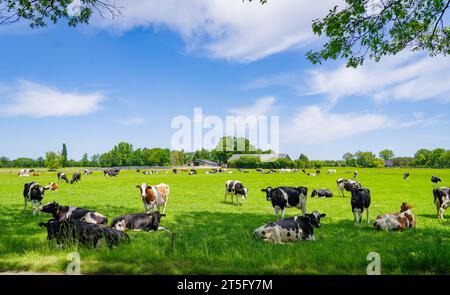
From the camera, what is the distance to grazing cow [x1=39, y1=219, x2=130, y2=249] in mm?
8969

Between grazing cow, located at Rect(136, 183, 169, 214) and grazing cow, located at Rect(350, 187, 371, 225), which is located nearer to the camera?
grazing cow, located at Rect(350, 187, 371, 225)

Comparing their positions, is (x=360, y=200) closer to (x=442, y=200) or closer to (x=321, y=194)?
(x=442, y=200)

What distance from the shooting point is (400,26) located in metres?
11.3

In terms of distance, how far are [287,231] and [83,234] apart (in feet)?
20.1

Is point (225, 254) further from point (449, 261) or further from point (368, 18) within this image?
point (368, 18)

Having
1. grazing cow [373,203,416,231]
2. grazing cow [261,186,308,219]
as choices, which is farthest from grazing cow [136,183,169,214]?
grazing cow [373,203,416,231]

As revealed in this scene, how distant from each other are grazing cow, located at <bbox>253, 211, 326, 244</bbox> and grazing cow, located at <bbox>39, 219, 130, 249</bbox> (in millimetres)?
4297

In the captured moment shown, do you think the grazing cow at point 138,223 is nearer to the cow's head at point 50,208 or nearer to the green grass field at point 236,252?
the green grass field at point 236,252

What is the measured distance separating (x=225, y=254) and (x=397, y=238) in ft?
22.1

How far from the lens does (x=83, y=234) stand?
911 cm

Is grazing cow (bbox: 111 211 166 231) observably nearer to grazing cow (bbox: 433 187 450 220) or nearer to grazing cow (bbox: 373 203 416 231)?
grazing cow (bbox: 373 203 416 231)

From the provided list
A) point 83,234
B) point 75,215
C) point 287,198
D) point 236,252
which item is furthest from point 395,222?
point 75,215

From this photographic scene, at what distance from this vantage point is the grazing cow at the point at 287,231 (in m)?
10.2
